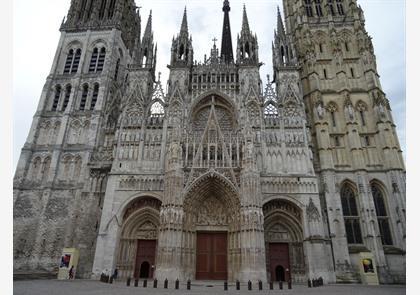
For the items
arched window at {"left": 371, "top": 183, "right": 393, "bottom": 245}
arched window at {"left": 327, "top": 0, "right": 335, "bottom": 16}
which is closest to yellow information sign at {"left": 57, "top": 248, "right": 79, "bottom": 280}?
arched window at {"left": 371, "top": 183, "right": 393, "bottom": 245}

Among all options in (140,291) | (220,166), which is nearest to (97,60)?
(220,166)

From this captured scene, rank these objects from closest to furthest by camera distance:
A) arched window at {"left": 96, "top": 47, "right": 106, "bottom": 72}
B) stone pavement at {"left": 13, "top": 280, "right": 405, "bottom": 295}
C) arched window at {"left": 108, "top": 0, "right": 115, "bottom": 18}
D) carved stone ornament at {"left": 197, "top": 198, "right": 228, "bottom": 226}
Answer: stone pavement at {"left": 13, "top": 280, "right": 405, "bottom": 295}, carved stone ornament at {"left": 197, "top": 198, "right": 228, "bottom": 226}, arched window at {"left": 96, "top": 47, "right": 106, "bottom": 72}, arched window at {"left": 108, "top": 0, "right": 115, "bottom": 18}

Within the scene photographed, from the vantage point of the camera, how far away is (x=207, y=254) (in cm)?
2106

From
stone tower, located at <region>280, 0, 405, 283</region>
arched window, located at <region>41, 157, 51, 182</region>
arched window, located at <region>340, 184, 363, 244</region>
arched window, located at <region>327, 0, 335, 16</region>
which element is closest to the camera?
stone tower, located at <region>280, 0, 405, 283</region>

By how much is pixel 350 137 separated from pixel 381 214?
694 centimetres

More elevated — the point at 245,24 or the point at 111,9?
the point at 111,9

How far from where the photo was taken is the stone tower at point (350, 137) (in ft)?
71.4

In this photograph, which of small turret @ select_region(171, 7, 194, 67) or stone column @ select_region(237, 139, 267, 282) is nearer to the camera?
stone column @ select_region(237, 139, 267, 282)

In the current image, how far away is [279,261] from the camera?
21.1 meters

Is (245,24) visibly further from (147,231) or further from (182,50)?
(147,231)

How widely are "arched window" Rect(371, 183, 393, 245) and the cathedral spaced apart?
3.2 inches

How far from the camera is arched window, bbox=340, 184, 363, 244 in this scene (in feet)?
73.5

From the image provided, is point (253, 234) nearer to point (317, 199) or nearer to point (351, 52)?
point (317, 199)

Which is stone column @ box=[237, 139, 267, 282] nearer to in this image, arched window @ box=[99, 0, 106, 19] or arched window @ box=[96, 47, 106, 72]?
arched window @ box=[96, 47, 106, 72]
